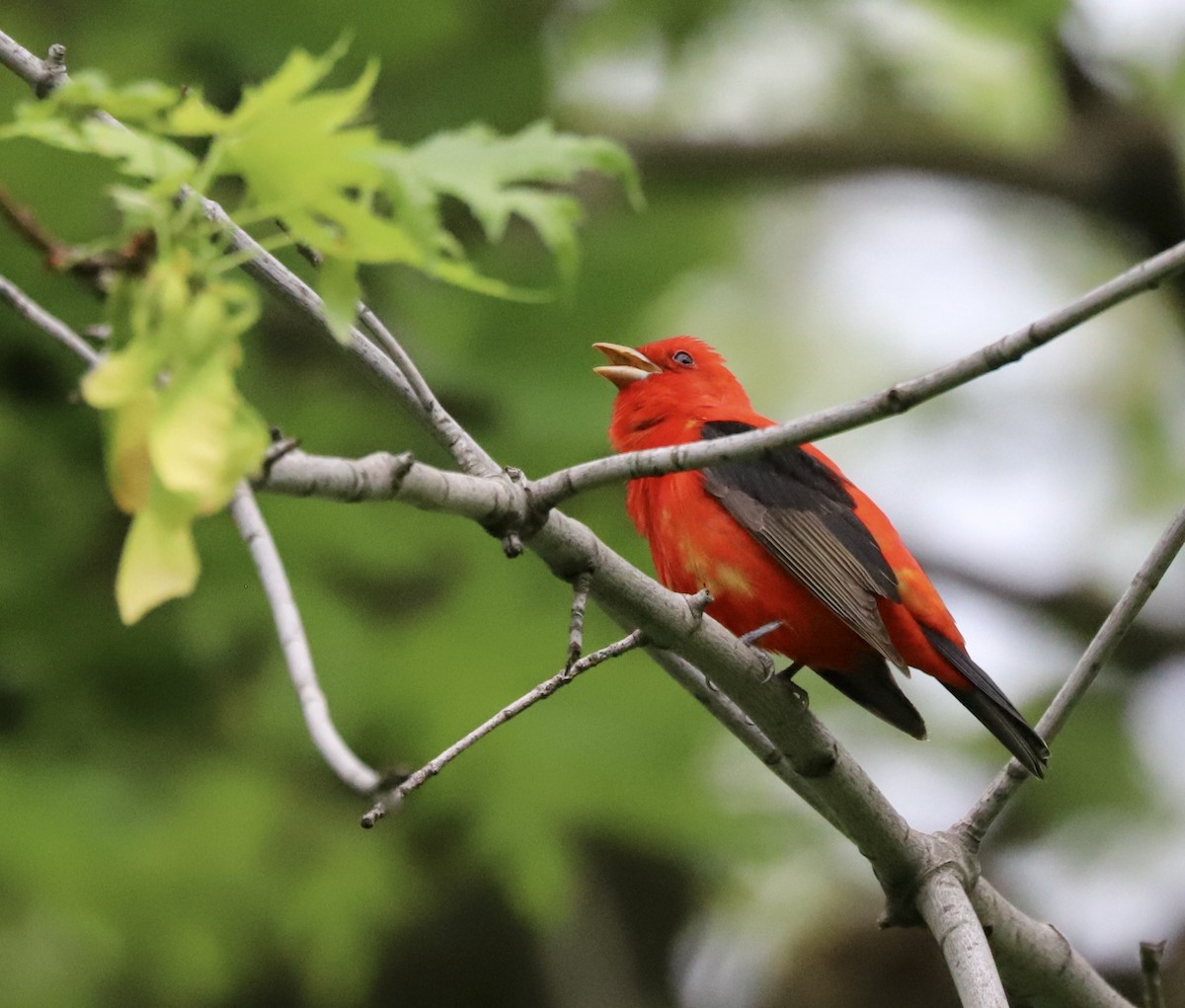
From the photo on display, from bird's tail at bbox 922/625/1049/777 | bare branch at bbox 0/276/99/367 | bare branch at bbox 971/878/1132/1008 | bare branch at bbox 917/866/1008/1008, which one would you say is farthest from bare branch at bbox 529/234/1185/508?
bare branch at bbox 971/878/1132/1008

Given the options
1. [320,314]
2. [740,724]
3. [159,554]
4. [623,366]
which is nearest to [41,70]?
[320,314]

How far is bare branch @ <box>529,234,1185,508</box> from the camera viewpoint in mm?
2250

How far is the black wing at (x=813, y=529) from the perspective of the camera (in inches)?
190

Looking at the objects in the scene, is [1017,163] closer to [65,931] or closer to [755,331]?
[755,331]

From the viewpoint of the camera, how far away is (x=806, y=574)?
493cm

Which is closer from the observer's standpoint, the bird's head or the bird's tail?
the bird's tail

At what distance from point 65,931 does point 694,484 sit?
2617 millimetres

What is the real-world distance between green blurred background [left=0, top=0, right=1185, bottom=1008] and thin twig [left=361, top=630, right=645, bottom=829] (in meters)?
0.71

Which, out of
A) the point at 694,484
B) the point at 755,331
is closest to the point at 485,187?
the point at 694,484

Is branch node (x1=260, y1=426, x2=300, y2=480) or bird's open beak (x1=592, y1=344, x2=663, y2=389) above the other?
branch node (x1=260, y1=426, x2=300, y2=480)

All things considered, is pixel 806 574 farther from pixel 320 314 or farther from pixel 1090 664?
pixel 320 314

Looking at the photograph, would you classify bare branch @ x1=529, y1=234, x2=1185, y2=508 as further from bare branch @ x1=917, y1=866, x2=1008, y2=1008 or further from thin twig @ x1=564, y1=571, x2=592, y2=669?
bare branch @ x1=917, y1=866, x2=1008, y2=1008

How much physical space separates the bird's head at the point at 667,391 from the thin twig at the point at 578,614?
91.6 inches

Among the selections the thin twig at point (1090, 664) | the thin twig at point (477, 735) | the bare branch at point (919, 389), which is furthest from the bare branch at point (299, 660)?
the thin twig at point (1090, 664)
